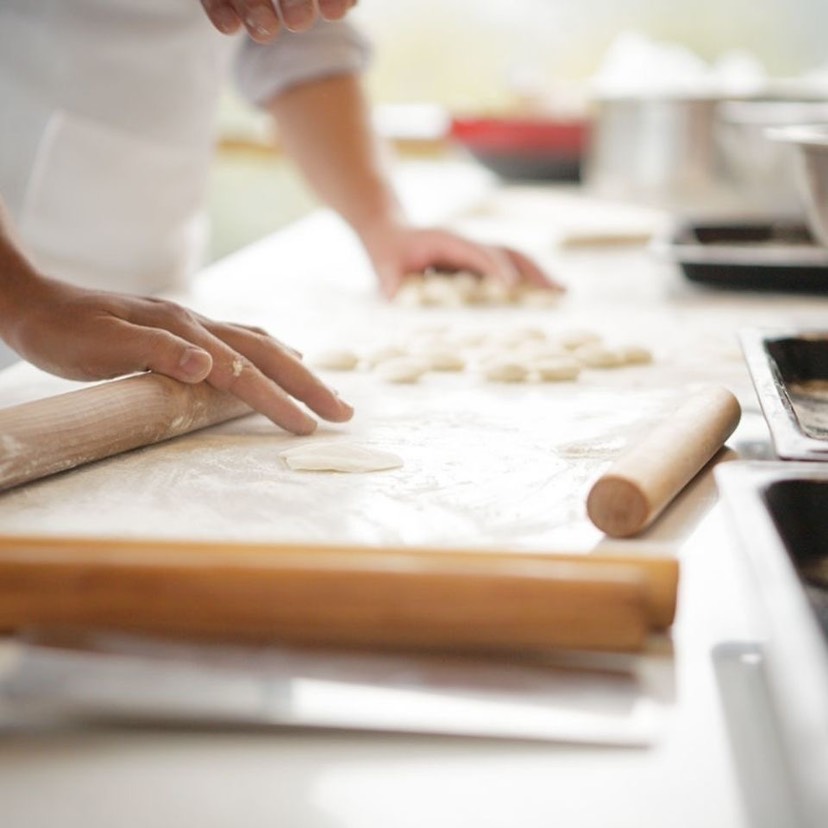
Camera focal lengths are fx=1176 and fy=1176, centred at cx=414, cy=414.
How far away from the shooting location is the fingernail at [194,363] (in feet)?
3.25

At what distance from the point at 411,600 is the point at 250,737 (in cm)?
10

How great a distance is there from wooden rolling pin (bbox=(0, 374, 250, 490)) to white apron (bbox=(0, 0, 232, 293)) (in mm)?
899

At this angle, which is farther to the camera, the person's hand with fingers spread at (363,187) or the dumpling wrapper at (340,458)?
the person's hand with fingers spread at (363,187)

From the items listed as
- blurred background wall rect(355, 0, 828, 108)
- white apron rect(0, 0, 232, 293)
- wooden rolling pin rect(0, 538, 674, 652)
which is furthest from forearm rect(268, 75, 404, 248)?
blurred background wall rect(355, 0, 828, 108)

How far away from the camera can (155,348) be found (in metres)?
0.99

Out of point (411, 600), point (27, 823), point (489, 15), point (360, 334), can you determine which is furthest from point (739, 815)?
point (489, 15)

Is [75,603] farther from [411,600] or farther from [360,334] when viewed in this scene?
[360,334]

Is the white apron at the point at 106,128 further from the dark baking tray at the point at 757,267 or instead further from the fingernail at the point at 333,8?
the dark baking tray at the point at 757,267

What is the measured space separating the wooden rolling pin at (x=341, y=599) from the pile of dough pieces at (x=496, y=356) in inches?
25.5

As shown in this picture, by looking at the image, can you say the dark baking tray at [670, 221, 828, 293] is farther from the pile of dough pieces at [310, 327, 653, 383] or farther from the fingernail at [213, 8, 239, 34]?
the fingernail at [213, 8, 239, 34]

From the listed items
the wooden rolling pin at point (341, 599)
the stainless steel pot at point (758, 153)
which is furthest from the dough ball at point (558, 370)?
the stainless steel pot at point (758, 153)

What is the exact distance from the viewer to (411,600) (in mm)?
581

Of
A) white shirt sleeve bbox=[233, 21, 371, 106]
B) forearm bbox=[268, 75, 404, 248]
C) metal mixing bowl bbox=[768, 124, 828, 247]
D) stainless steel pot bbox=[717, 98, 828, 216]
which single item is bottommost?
metal mixing bowl bbox=[768, 124, 828, 247]

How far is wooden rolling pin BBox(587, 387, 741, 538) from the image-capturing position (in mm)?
756
